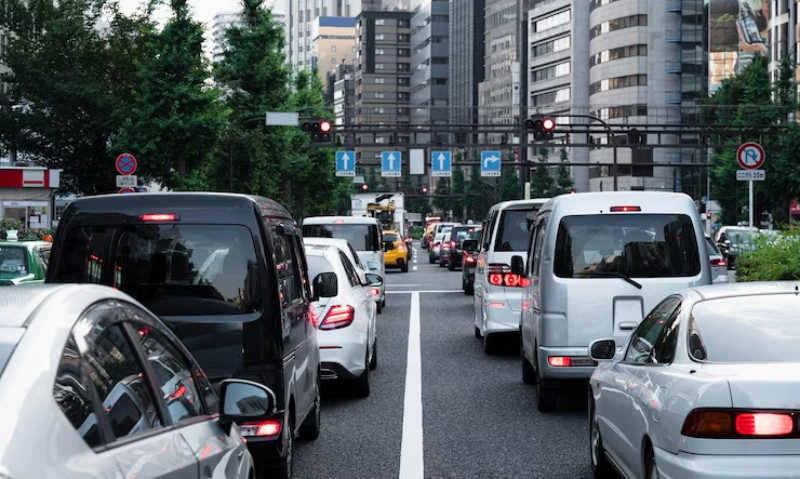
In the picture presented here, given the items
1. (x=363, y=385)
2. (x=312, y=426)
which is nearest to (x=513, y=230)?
(x=363, y=385)

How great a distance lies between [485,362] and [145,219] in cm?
861

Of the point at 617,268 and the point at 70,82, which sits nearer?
the point at 617,268

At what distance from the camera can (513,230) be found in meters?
15.8

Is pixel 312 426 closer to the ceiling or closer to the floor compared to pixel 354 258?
closer to the floor

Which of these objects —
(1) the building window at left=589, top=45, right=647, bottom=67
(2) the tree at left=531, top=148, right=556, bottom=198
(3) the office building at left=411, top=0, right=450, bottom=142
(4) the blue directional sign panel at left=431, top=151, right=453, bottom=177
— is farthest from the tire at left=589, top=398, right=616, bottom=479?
(3) the office building at left=411, top=0, right=450, bottom=142

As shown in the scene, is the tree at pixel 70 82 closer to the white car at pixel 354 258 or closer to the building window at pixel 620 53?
the white car at pixel 354 258

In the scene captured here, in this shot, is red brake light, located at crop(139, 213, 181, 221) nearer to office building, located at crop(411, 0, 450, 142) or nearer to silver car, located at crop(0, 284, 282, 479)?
silver car, located at crop(0, 284, 282, 479)

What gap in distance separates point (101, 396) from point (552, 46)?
433ft

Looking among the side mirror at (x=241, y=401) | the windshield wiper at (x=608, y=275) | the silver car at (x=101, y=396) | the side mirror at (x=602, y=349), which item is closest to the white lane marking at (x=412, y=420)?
the side mirror at (x=602, y=349)

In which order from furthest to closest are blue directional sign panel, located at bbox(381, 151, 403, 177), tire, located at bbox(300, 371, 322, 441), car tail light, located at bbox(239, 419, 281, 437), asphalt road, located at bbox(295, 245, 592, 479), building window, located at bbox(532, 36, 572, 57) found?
building window, located at bbox(532, 36, 572, 57)
blue directional sign panel, located at bbox(381, 151, 403, 177)
tire, located at bbox(300, 371, 322, 441)
asphalt road, located at bbox(295, 245, 592, 479)
car tail light, located at bbox(239, 419, 281, 437)

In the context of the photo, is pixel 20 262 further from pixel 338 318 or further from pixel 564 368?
pixel 564 368

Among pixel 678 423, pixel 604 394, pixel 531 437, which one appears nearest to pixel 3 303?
pixel 678 423

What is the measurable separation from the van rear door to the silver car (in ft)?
21.1

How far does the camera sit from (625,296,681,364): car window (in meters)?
6.45
